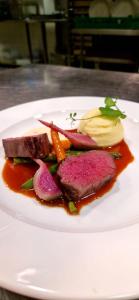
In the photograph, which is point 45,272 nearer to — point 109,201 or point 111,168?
point 109,201

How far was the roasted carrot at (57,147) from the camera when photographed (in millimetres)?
1249

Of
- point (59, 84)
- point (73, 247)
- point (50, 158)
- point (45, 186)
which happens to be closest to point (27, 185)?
point (45, 186)

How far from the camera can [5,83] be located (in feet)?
7.32

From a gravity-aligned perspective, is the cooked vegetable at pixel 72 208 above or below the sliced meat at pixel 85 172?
below

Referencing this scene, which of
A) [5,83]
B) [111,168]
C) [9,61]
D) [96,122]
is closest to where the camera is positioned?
[111,168]

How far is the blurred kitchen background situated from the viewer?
3439 mm

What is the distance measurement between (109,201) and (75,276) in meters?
0.42

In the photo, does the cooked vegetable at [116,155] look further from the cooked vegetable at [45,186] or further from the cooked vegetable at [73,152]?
the cooked vegetable at [45,186]

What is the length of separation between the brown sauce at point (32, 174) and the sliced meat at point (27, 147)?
0.17 feet

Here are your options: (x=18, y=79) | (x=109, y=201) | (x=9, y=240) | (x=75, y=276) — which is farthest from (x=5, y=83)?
(x=75, y=276)

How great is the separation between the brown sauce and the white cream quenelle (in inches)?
1.7

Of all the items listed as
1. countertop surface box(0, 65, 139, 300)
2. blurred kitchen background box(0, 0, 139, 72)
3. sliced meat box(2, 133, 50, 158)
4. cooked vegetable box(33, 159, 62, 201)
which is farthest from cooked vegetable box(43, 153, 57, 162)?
blurred kitchen background box(0, 0, 139, 72)

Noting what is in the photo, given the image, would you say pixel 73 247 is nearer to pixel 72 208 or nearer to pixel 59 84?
pixel 72 208

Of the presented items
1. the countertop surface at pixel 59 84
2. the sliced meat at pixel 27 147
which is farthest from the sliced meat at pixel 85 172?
the countertop surface at pixel 59 84
